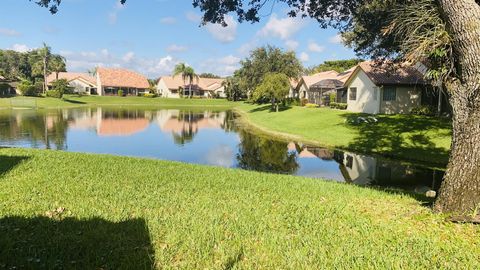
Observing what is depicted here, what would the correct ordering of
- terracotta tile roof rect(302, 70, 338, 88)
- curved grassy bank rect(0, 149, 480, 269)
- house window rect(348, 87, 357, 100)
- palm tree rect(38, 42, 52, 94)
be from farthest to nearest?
palm tree rect(38, 42, 52, 94), terracotta tile roof rect(302, 70, 338, 88), house window rect(348, 87, 357, 100), curved grassy bank rect(0, 149, 480, 269)

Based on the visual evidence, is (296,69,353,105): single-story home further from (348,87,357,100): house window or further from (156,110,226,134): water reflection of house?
(156,110,226,134): water reflection of house

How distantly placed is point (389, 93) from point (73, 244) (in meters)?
33.8

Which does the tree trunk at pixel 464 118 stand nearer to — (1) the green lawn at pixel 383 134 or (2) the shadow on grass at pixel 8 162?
(2) the shadow on grass at pixel 8 162

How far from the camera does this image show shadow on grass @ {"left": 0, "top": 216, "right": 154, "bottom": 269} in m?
4.32

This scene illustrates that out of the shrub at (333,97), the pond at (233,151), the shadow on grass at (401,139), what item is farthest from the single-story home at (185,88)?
the shadow on grass at (401,139)

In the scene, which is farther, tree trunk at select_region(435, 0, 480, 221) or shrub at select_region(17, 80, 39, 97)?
shrub at select_region(17, 80, 39, 97)

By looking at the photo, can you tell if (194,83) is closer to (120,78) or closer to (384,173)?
(120,78)

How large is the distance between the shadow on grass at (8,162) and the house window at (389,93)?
30.5m

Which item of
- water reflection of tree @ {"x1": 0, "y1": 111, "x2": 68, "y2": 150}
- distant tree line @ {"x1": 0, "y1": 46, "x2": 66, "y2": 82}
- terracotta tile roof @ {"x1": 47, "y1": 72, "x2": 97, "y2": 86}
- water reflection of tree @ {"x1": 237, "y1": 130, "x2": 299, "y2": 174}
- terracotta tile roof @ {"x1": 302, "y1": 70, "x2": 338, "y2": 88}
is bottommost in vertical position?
water reflection of tree @ {"x1": 237, "y1": 130, "x2": 299, "y2": 174}

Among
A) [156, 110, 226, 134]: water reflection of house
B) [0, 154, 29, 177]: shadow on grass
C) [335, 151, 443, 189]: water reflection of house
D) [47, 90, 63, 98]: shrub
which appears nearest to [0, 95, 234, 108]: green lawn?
[47, 90, 63, 98]: shrub

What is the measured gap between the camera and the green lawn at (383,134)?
63.7ft

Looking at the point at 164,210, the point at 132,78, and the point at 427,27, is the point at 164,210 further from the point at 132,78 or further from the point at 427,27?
the point at 132,78

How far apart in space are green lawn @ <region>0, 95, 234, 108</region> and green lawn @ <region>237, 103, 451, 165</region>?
4239 cm

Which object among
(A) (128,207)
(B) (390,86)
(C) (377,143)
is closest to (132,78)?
(B) (390,86)
